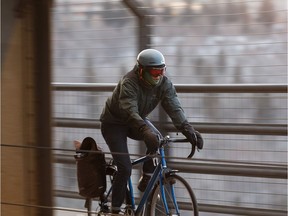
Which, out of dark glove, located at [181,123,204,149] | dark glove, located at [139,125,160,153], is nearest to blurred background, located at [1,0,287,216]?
dark glove, located at [181,123,204,149]

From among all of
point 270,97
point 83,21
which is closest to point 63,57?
point 83,21

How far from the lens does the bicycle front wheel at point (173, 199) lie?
6398 mm

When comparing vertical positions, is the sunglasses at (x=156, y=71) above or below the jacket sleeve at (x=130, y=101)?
above

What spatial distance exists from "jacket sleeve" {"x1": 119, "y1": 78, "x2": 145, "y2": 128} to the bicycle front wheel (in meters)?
0.73

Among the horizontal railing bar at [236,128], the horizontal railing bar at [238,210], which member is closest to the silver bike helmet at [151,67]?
the horizontal railing bar at [236,128]

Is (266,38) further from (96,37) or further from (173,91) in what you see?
(96,37)

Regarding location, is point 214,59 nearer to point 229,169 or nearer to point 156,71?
point 156,71

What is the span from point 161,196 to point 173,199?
0.35ft

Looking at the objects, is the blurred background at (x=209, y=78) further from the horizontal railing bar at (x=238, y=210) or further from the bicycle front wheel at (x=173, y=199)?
the bicycle front wheel at (x=173, y=199)

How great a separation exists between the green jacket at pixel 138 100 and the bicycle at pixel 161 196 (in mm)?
335

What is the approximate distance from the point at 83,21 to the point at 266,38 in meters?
1.84

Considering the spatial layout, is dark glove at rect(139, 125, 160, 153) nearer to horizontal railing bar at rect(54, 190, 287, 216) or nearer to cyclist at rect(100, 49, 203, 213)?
cyclist at rect(100, 49, 203, 213)

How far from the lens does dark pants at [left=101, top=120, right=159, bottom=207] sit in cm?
630

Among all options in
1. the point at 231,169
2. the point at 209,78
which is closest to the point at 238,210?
the point at 231,169
